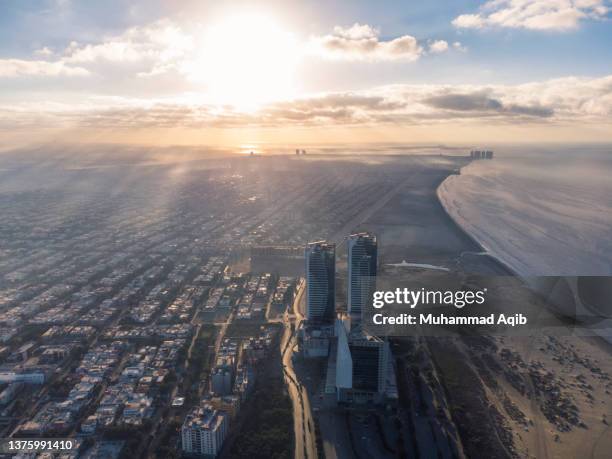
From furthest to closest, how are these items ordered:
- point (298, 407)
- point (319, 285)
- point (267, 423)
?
point (319, 285) < point (298, 407) < point (267, 423)

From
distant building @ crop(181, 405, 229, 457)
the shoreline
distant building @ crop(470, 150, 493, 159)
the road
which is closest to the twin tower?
the road

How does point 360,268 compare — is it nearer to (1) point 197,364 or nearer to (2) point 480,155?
(1) point 197,364

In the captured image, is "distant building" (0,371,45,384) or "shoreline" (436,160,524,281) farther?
"shoreline" (436,160,524,281)

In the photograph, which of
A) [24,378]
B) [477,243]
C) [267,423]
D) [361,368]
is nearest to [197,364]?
[267,423]

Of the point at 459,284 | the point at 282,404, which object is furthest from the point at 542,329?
the point at 282,404

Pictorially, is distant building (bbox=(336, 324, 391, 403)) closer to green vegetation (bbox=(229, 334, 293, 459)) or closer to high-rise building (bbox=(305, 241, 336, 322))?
green vegetation (bbox=(229, 334, 293, 459))

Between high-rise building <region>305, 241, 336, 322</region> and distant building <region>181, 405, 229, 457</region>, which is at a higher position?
high-rise building <region>305, 241, 336, 322</region>

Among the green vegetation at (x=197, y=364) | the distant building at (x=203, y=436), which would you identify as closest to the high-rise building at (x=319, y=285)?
the green vegetation at (x=197, y=364)
